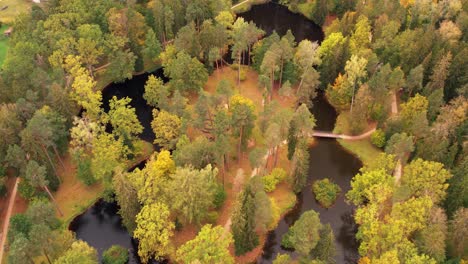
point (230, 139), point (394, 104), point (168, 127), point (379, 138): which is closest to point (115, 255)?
point (168, 127)

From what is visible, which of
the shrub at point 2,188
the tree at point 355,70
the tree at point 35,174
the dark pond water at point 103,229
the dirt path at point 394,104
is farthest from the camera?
the dirt path at point 394,104

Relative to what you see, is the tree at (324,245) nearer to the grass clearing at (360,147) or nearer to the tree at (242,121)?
the tree at (242,121)

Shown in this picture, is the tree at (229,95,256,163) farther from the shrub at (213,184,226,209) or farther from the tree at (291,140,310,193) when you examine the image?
the shrub at (213,184,226,209)

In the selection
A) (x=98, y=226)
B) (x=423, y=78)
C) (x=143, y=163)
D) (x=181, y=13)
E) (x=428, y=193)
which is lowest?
(x=98, y=226)

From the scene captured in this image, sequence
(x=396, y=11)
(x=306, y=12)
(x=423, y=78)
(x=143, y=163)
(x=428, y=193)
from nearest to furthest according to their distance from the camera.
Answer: (x=428, y=193) < (x=143, y=163) < (x=423, y=78) < (x=396, y=11) < (x=306, y=12)

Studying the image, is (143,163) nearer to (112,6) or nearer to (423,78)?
(112,6)

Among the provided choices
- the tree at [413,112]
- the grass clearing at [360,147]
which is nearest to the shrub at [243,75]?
the grass clearing at [360,147]

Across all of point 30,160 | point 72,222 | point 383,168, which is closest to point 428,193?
point 383,168
